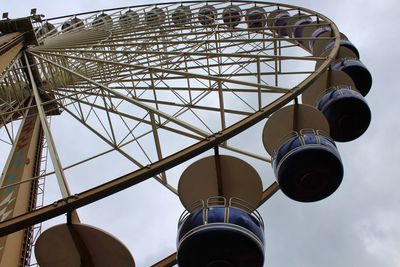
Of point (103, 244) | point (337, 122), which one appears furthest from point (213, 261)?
point (337, 122)

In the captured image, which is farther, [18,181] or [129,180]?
[18,181]

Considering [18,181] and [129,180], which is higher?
[129,180]

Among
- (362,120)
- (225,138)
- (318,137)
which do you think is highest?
(225,138)

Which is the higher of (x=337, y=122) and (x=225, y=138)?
(x=225, y=138)

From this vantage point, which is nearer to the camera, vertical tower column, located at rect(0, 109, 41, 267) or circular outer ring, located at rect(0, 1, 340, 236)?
circular outer ring, located at rect(0, 1, 340, 236)

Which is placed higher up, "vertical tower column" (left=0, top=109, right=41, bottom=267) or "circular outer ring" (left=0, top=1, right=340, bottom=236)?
"circular outer ring" (left=0, top=1, right=340, bottom=236)

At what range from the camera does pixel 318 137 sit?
34.3 ft

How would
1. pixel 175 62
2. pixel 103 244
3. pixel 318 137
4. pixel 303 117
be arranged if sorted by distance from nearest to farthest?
pixel 103 244, pixel 318 137, pixel 303 117, pixel 175 62

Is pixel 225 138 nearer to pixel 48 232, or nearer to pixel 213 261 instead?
pixel 213 261

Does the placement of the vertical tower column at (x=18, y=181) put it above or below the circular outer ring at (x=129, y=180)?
below

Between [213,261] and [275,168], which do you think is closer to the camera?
[213,261]

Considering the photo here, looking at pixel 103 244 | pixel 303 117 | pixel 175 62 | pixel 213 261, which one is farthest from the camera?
pixel 175 62

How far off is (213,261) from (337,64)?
339 inches

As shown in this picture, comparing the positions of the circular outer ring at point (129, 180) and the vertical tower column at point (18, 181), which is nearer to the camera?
the circular outer ring at point (129, 180)
